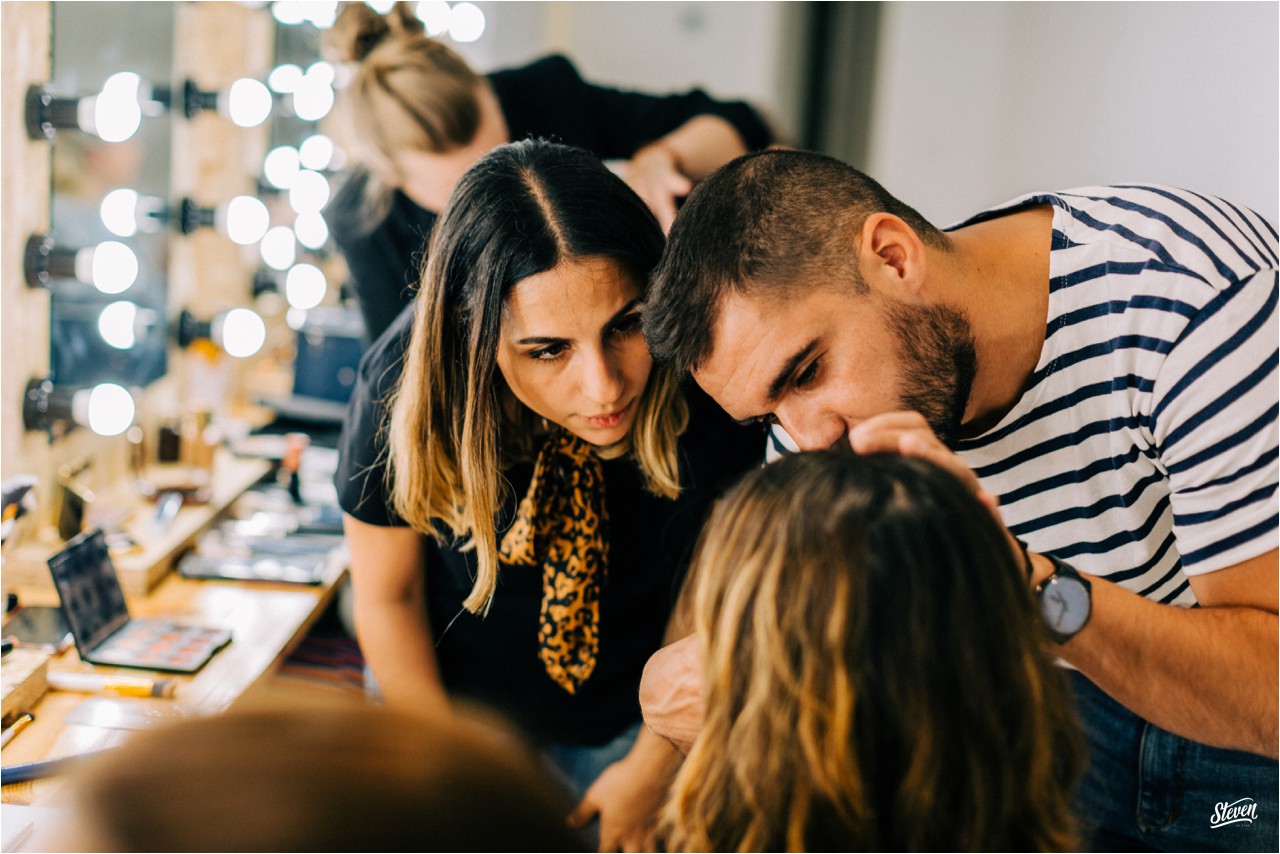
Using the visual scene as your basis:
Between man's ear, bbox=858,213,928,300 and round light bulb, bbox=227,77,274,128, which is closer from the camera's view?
man's ear, bbox=858,213,928,300

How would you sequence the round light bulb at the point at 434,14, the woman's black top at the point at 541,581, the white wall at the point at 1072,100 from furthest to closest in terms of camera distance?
1. the round light bulb at the point at 434,14
2. the white wall at the point at 1072,100
3. the woman's black top at the point at 541,581

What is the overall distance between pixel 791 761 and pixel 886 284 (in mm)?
565

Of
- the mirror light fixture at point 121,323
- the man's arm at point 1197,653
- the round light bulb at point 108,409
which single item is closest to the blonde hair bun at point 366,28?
the mirror light fixture at point 121,323

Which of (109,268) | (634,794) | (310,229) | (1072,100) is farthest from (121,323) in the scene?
(1072,100)

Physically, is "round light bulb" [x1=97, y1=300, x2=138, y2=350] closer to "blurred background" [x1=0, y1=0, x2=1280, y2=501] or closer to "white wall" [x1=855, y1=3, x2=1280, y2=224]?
"blurred background" [x1=0, y1=0, x2=1280, y2=501]

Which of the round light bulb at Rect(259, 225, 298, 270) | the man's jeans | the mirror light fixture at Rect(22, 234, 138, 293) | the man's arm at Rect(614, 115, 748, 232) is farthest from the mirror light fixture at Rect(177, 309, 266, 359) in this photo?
the man's jeans

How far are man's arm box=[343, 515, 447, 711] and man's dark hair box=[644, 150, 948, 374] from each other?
58 centimetres

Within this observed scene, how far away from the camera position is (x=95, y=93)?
187 centimetres

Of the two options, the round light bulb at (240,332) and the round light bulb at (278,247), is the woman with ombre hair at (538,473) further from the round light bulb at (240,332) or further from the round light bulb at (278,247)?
the round light bulb at (278,247)

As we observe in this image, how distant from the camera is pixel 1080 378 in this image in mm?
1105

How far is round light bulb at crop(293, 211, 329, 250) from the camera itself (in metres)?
2.95

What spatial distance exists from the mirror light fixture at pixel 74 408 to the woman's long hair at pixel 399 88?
27.8 inches

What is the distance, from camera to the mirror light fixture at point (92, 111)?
5.73 ft

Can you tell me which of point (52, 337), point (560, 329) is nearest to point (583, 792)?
point (560, 329)
